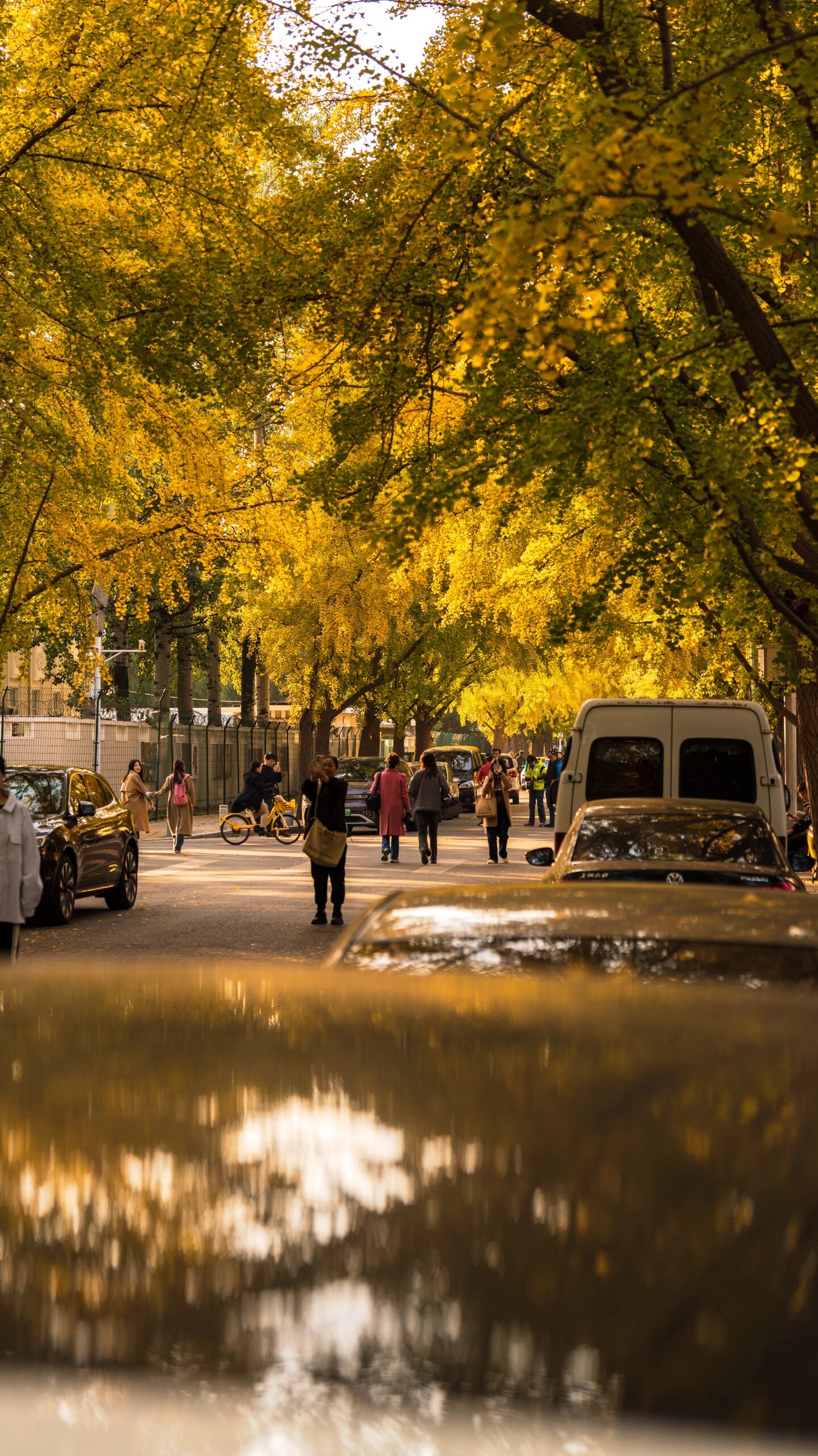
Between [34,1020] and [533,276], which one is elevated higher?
[533,276]

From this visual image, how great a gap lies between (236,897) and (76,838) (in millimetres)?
3739

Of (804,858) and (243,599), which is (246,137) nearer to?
(804,858)

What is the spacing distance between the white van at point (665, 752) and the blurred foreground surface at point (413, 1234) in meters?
11.5

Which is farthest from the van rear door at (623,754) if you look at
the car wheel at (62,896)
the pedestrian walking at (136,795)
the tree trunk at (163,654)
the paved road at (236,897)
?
the tree trunk at (163,654)

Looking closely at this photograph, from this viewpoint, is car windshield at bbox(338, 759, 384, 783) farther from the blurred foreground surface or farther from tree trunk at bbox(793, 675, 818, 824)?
the blurred foreground surface

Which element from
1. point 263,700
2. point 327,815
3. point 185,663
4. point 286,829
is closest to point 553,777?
point 286,829

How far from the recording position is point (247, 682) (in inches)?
2295

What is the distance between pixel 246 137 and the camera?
15344 mm

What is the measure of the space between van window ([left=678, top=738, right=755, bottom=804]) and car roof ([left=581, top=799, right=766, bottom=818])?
4071mm

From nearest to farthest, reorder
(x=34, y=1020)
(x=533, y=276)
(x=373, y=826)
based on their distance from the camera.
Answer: (x=34, y=1020)
(x=533, y=276)
(x=373, y=826)

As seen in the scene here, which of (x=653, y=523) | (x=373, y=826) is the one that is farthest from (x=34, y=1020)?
(x=373, y=826)

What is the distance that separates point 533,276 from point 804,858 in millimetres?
9264

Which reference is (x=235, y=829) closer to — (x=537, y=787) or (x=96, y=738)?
(x=96, y=738)

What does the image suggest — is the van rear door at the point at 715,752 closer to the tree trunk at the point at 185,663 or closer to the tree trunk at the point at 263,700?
the tree trunk at the point at 185,663
